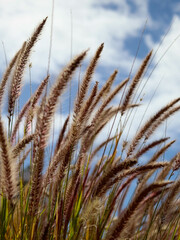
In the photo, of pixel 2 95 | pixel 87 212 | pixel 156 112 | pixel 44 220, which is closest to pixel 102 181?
pixel 87 212

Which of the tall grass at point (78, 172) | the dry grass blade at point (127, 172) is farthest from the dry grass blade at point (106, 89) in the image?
the dry grass blade at point (127, 172)

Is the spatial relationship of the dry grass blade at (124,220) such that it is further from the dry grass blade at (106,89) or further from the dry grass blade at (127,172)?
the dry grass blade at (106,89)

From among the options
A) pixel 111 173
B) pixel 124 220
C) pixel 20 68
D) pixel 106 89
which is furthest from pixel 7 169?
pixel 106 89

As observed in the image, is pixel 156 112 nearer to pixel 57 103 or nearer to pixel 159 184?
pixel 159 184

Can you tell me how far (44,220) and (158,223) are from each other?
772 mm

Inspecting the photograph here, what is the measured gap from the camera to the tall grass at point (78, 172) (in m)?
2.17

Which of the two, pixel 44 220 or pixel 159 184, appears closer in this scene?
pixel 159 184

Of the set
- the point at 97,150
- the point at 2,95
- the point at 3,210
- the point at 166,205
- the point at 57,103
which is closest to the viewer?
the point at 57,103

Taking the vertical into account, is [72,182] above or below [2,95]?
below

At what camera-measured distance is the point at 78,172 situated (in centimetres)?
264

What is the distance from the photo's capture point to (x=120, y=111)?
3.20 metres

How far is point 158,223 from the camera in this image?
9.14ft

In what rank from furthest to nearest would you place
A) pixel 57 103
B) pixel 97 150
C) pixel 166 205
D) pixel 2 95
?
pixel 97 150 < pixel 2 95 < pixel 166 205 < pixel 57 103

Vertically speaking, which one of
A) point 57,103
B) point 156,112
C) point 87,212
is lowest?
point 87,212
